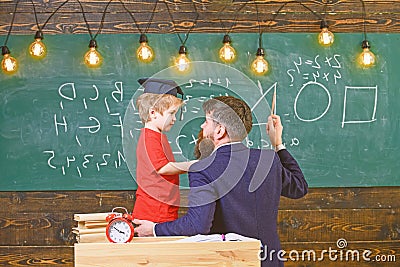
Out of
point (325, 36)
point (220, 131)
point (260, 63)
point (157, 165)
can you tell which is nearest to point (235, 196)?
point (220, 131)

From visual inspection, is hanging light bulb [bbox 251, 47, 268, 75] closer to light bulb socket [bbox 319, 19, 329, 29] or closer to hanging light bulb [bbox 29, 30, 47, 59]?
light bulb socket [bbox 319, 19, 329, 29]

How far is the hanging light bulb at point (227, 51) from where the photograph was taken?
13.7ft

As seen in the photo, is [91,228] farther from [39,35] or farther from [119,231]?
[39,35]

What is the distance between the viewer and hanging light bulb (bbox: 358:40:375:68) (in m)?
4.22

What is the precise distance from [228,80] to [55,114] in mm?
1100

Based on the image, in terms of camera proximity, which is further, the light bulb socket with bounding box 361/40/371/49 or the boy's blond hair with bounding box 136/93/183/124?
the light bulb socket with bounding box 361/40/371/49

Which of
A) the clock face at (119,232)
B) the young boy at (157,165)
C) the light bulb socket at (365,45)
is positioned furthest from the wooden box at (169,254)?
the light bulb socket at (365,45)

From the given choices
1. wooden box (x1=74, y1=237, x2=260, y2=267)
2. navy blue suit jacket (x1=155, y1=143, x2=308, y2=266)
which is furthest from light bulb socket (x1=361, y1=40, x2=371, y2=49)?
wooden box (x1=74, y1=237, x2=260, y2=267)

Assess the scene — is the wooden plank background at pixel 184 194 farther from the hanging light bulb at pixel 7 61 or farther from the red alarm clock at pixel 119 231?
the red alarm clock at pixel 119 231

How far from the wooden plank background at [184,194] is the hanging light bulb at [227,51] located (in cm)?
11

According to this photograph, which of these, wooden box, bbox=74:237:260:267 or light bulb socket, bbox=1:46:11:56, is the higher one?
light bulb socket, bbox=1:46:11:56

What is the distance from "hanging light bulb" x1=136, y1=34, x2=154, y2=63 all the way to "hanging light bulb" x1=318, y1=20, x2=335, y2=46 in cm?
105

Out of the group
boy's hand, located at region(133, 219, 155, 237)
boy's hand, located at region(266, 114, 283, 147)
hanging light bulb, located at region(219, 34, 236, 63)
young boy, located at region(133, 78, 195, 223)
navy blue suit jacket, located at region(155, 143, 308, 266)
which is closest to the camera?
navy blue suit jacket, located at region(155, 143, 308, 266)

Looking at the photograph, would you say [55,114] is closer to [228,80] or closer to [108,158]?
[108,158]
